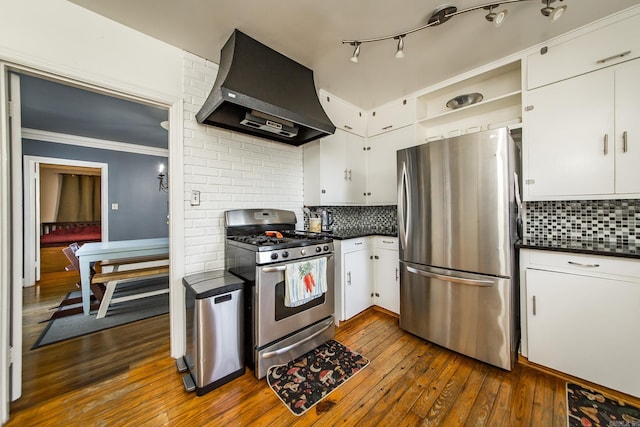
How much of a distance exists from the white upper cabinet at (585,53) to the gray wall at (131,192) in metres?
6.21

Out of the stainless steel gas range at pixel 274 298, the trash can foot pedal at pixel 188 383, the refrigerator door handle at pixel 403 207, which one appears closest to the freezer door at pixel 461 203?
the refrigerator door handle at pixel 403 207

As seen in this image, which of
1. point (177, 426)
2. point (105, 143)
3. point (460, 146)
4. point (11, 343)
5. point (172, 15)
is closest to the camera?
point (177, 426)

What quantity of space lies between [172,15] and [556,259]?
10.8ft

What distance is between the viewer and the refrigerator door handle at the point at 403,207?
222 cm

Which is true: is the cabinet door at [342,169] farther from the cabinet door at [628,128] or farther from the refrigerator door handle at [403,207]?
the cabinet door at [628,128]

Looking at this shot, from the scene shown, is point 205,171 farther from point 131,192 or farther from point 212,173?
point 131,192

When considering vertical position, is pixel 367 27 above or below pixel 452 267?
above

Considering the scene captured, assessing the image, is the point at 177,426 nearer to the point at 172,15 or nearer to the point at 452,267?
the point at 452,267

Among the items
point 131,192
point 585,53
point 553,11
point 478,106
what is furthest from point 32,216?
point 585,53

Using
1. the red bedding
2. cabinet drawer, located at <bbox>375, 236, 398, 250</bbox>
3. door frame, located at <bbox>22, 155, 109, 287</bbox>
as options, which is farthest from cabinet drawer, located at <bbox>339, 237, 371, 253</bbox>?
the red bedding

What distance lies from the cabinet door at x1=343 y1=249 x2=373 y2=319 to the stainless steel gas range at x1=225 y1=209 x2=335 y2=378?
384mm

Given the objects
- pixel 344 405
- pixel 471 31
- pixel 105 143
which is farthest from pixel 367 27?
pixel 105 143

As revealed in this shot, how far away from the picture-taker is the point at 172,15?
1593 mm

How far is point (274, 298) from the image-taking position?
1730mm
